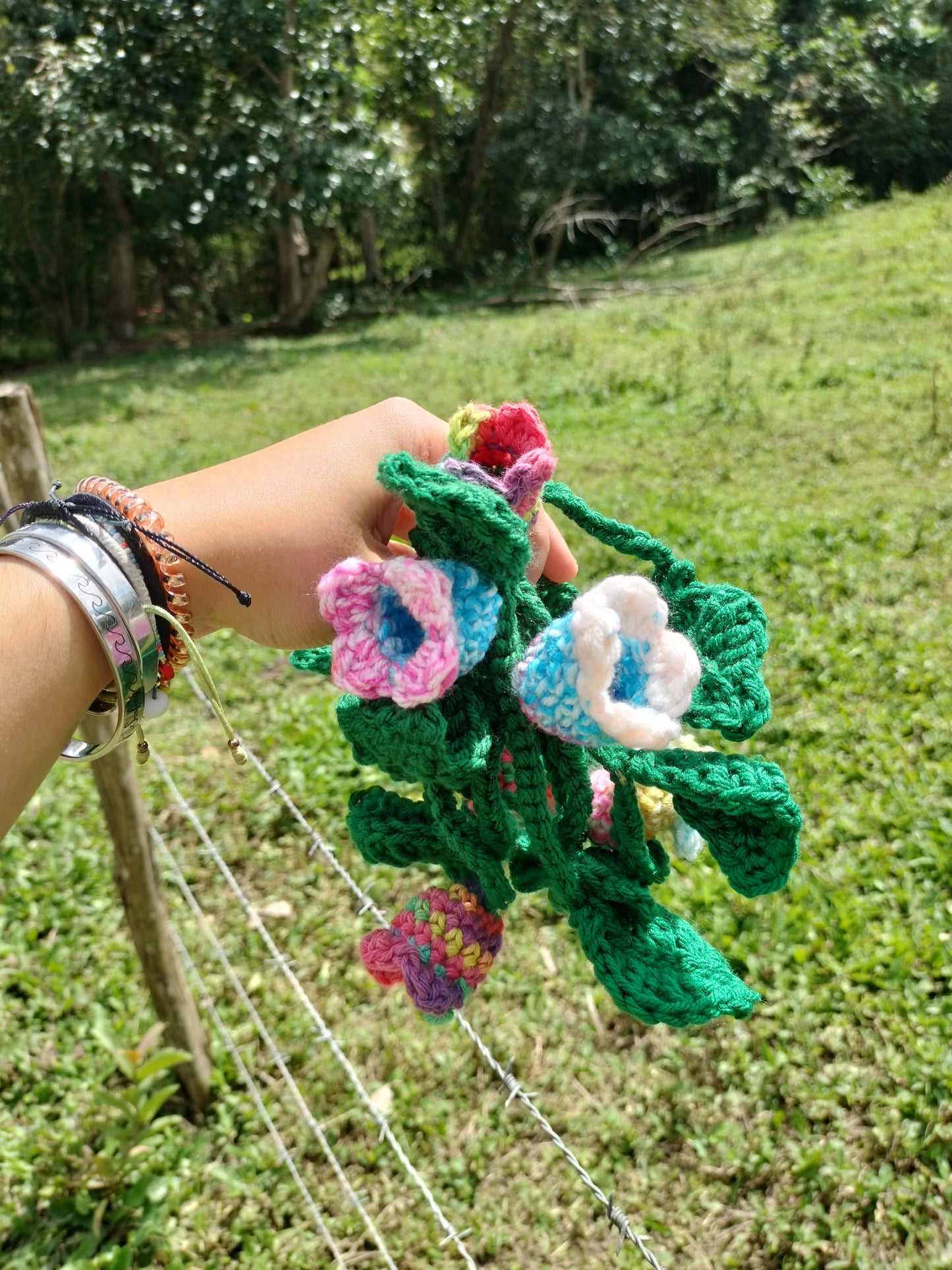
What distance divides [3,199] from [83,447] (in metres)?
6.69

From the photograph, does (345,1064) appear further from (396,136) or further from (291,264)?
(291,264)

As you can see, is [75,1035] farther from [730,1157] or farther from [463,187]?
[463,187]

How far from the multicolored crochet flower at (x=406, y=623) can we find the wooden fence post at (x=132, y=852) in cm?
143

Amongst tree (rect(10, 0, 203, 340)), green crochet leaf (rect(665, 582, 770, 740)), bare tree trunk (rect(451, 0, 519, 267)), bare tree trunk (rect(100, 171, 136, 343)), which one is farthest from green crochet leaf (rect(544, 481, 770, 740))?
bare tree trunk (rect(451, 0, 519, 267))

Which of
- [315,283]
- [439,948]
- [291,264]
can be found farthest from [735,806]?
[291,264]

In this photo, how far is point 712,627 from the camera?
1.17m

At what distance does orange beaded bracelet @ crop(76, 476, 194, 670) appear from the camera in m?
1.27

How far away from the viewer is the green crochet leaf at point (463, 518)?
0.96 m

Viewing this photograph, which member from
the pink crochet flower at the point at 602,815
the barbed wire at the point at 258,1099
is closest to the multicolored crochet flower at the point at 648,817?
the pink crochet flower at the point at 602,815

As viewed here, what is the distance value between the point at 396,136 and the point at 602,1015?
462 inches

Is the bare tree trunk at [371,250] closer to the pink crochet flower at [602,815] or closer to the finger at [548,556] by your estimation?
the finger at [548,556]

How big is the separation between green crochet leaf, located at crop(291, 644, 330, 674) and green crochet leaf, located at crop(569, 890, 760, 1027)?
0.47 m

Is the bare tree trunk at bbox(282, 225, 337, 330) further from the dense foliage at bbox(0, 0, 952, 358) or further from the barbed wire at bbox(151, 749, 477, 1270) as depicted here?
the barbed wire at bbox(151, 749, 477, 1270)

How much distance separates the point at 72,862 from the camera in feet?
10.9
